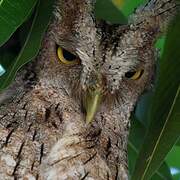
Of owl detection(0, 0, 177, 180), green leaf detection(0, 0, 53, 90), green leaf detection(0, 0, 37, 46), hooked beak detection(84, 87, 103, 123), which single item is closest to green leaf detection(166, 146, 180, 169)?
owl detection(0, 0, 177, 180)

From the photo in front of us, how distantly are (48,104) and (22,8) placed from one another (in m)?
0.50

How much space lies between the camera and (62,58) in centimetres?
205

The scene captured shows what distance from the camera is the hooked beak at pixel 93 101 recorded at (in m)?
1.95

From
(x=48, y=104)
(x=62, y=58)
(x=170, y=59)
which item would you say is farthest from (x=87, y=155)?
(x=170, y=59)

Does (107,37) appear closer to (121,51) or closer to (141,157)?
(121,51)

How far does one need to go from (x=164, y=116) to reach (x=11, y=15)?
1.83 ft

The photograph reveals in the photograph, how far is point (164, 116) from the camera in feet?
5.74

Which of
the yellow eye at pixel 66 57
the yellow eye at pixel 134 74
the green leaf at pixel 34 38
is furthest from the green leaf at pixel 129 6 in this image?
the green leaf at pixel 34 38

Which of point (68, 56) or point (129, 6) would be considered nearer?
point (68, 56)

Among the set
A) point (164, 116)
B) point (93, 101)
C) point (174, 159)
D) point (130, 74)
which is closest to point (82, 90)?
point (93, 101)

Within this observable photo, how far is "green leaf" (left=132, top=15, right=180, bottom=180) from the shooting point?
171 cm

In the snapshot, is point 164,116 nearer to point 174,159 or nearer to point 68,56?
point 68,56

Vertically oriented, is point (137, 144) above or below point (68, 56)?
below

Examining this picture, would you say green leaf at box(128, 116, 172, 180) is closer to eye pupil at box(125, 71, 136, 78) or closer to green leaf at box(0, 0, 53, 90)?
eye pupil at box(125, 71, 136, 78)
